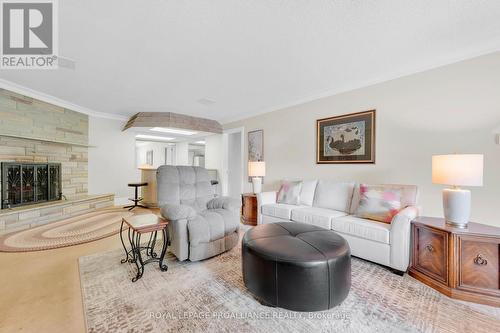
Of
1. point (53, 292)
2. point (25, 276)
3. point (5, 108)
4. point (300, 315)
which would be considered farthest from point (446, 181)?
point (5, 108)

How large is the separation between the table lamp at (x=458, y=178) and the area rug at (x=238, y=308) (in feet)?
2.29

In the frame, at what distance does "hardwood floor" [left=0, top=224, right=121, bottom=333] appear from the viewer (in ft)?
4.59

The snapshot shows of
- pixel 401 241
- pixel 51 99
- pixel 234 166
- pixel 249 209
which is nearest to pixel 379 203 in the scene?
pixel 401 241

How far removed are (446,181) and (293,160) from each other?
2.36 meters

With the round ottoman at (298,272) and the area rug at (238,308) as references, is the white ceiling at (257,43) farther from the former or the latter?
the area rug at (238,308)

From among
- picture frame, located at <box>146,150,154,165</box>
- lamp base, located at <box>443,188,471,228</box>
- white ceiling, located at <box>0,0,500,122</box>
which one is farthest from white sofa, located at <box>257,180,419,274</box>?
picture frame, located at <box>146,150,154,165</box>

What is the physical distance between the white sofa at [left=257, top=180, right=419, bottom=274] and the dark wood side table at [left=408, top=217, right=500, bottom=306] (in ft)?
0.63

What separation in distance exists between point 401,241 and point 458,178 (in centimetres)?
75

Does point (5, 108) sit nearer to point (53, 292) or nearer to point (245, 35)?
point (53, 292)

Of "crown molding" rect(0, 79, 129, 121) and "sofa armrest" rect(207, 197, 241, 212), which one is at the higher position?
"crown molding" rect(0, 79, 129, 121)

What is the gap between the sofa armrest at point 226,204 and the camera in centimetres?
274

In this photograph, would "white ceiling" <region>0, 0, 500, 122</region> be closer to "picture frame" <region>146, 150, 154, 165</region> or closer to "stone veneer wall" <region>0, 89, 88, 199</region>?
"stone veneer wall" <region>0, 89, 88, 199</region>

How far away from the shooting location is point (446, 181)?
1.84m

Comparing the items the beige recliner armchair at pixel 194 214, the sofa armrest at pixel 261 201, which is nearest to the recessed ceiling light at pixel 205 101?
the beige recliner armchair at pixel 194 214
